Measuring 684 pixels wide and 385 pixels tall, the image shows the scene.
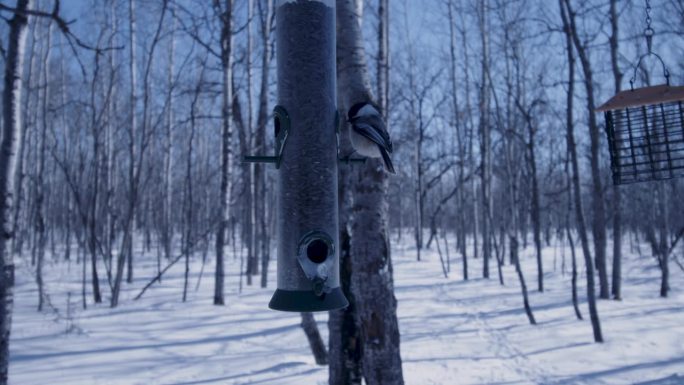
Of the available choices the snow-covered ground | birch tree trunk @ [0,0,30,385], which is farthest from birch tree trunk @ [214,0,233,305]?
birch tree trunk @ [0,0,30,385]

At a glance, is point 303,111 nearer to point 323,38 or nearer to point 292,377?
point 323,38

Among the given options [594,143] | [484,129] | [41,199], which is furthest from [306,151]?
[484,129]

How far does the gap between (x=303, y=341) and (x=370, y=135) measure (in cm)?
635

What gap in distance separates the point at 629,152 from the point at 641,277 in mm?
14051

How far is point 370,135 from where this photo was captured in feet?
7.89

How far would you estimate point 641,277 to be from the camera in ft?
52.9

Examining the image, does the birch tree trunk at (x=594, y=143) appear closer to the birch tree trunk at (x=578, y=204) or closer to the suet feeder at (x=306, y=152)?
the birch tree trunk at (x=578, y=204)

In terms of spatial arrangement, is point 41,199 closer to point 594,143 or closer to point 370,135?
point 370,135

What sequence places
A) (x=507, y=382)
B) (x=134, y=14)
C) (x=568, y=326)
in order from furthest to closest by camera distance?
1. (x=134, y=14)
2. (x=568, y=326)
3. (x=507, y=382)

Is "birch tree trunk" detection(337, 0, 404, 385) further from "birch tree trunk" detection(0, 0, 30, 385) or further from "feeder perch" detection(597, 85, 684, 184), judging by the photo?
"birch tree trunk" detection(0, 0, 30, 385)

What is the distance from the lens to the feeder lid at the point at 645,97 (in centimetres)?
352

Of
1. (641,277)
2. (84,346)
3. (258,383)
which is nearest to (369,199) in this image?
(258,383)

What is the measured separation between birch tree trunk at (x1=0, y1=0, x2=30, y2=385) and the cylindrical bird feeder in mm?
3087

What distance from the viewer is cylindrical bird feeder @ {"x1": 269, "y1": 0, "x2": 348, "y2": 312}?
2219mm
